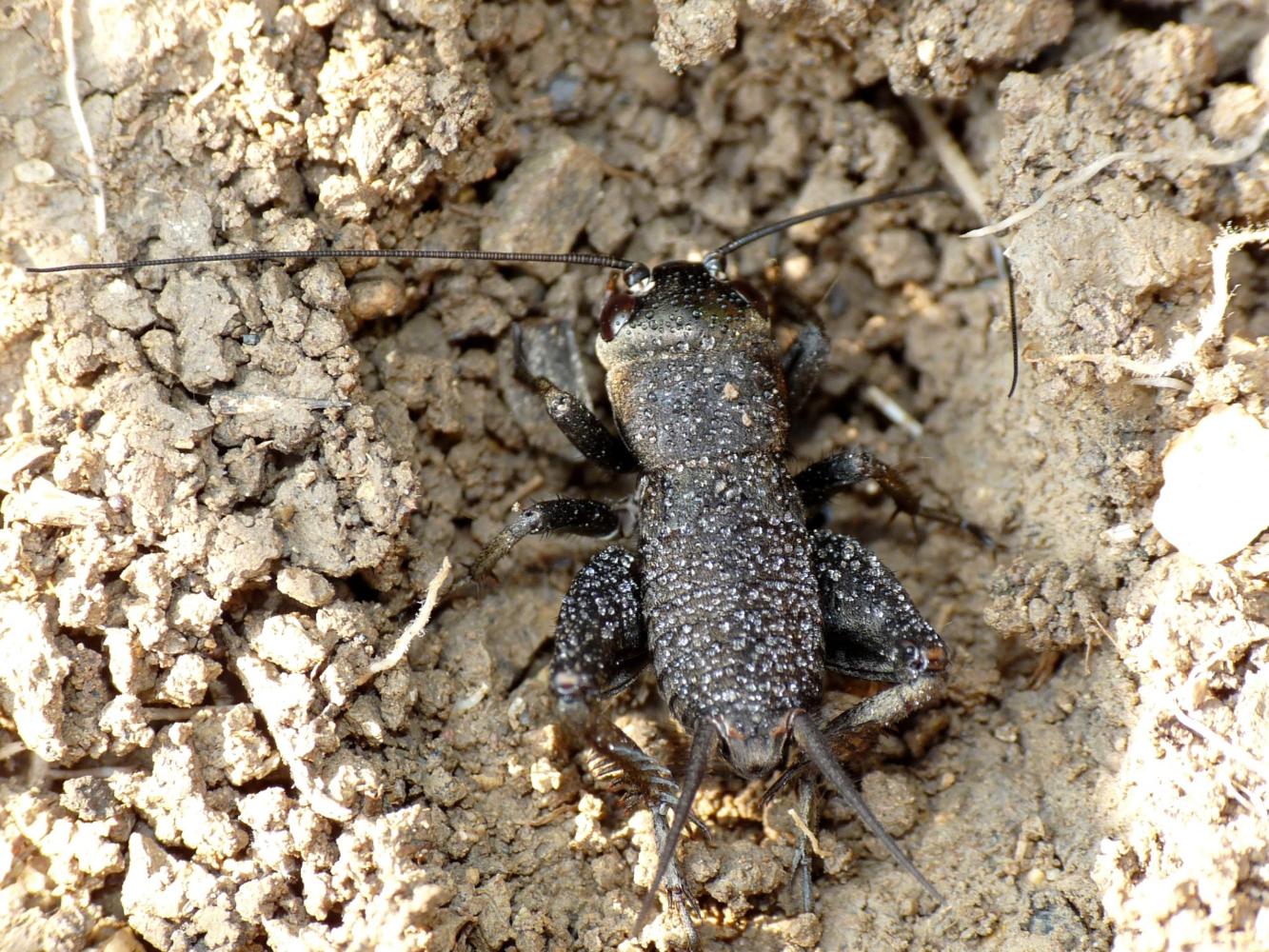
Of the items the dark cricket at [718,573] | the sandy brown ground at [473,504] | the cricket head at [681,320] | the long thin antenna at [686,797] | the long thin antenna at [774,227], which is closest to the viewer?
the long thin antenna at [686,797]

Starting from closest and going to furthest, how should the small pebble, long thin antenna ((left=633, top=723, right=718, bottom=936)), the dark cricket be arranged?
long thin antenna ((left=633, top=723, right=718, bottom=936)), the small pebble, the dark cricket

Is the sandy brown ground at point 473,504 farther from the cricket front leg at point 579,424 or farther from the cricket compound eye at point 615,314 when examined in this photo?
the cricket compound eye at point 615,314

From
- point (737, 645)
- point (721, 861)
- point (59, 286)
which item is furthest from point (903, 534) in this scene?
point (59, 286)

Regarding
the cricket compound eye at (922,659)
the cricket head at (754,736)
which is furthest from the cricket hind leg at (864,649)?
the cricket head at (754,736)

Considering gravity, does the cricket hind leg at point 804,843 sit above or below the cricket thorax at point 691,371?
below

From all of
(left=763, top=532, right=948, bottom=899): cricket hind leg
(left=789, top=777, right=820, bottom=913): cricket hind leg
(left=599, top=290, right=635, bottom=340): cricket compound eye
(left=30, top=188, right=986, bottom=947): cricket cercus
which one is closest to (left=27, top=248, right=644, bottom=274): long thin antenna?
(left=30, top=188, right=986, bottom=947): cricket cercus

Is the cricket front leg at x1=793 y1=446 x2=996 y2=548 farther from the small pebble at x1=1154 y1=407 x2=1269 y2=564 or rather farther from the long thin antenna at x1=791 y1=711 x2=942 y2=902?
the long thin antenna at x1=791 y1=711 x2=942 y2=902

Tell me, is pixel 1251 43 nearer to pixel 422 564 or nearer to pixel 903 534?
pixel 903 534
